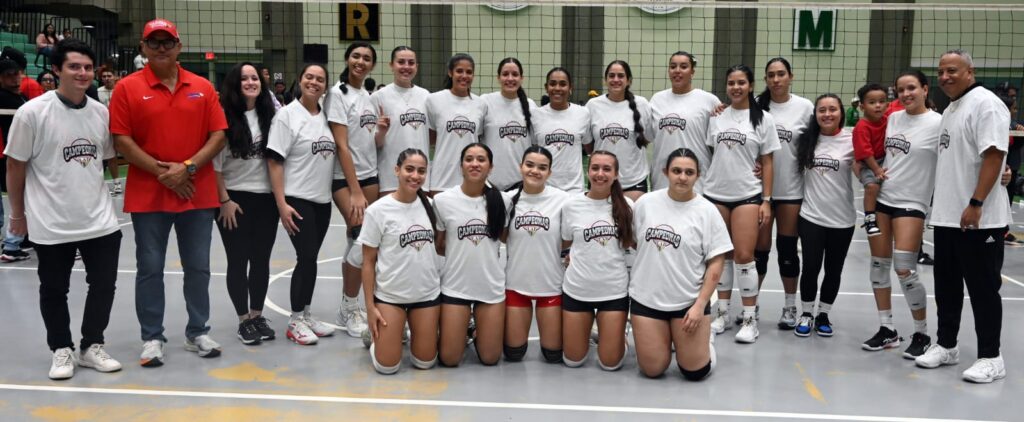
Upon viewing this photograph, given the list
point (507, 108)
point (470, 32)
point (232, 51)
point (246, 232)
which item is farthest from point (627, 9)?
→ point (246, 232)

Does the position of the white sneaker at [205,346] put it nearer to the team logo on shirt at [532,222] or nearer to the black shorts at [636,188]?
the team logo on shirt at [532,222]

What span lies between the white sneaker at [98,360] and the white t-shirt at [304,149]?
4.29 ft

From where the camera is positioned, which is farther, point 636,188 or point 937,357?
point 636,188

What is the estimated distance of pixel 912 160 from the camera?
4902 millimetres

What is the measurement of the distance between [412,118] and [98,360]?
2.28 metres

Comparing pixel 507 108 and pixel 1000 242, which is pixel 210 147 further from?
pixel 1000 242

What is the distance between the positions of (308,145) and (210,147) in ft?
2.07

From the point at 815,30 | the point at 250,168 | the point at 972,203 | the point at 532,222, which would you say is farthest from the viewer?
the point at 815,30

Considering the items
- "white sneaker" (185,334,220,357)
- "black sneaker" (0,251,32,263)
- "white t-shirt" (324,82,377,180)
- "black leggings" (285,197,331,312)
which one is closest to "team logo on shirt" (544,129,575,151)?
"white t-shirt" (324,82,377,180)

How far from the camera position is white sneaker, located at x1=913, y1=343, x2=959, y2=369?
4734mm

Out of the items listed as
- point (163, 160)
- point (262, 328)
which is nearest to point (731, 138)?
point (262, 328)

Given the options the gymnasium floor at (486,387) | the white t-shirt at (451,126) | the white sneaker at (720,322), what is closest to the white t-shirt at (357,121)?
the white t-shirt at (451,126)

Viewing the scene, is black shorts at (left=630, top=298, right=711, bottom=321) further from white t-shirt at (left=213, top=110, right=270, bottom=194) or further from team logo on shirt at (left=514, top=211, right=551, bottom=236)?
white t-shirt at (left=213, top=110, right=270, bottom=194)

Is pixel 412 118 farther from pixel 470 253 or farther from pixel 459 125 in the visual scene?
pixel 470 253
